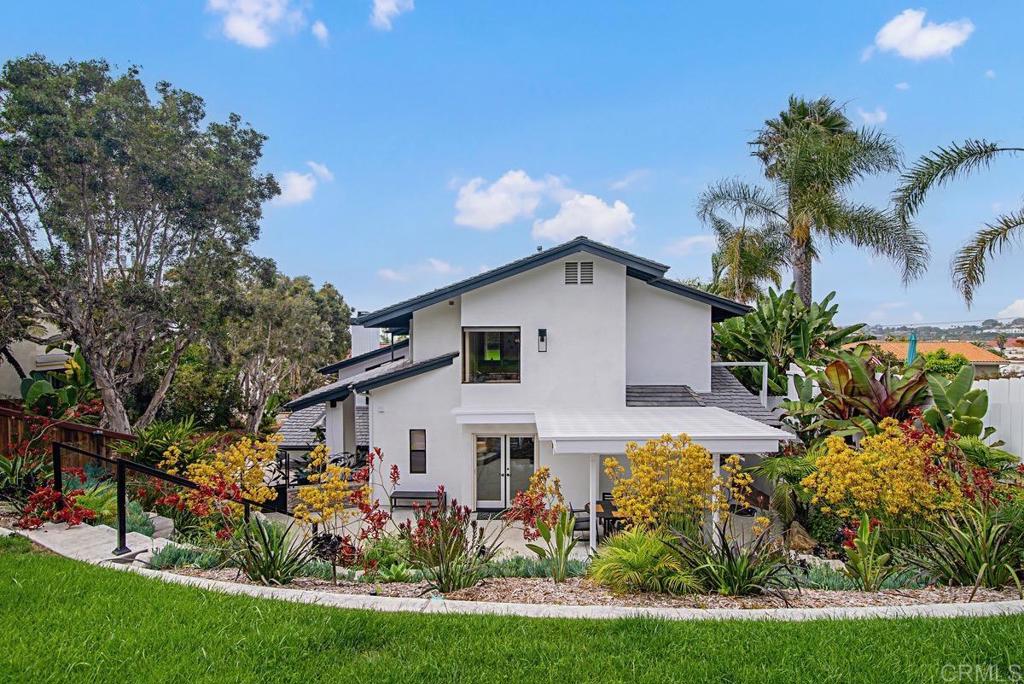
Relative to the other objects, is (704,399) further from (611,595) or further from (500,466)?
(611,595)

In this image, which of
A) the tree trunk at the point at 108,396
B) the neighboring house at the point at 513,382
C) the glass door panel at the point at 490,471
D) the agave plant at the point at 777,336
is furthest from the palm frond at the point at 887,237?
the tree trunk at the point at 108,396

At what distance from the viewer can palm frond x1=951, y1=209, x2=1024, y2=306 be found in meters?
12.7

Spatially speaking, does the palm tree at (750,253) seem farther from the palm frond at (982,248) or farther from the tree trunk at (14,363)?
the tree trunk at (14,363)

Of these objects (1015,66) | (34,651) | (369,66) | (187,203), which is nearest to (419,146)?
(369,66)

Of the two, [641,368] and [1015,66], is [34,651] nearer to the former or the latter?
[641,368]

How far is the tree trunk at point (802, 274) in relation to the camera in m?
24.0

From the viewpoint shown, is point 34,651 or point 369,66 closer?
point 34,651

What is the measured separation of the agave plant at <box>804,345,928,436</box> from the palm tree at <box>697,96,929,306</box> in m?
9.06

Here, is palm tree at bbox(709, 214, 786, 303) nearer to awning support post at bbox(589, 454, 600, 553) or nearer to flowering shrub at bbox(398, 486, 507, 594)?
awning support post at bbox(589, 454, 600, 553)

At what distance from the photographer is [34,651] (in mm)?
4035

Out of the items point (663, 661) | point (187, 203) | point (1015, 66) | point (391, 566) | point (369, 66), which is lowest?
point (391, 566)

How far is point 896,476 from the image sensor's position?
7.20 m

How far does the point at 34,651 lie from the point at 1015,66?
20.4 m

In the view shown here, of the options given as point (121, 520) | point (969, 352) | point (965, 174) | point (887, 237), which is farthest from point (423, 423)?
point (969, 352)
